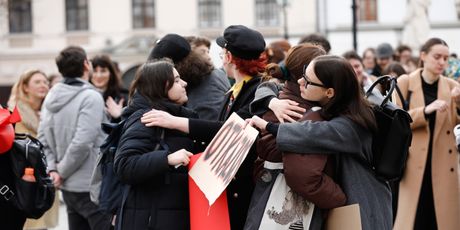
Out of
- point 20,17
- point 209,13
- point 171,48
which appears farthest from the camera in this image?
point 20,17

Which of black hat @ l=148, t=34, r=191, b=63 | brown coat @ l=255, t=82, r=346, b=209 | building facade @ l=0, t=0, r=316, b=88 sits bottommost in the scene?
brown coat @ l=255, t=82, r=346, b=209

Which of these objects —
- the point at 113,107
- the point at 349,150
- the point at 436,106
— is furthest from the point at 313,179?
the point at 113,107

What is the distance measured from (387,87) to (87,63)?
10.3 ft

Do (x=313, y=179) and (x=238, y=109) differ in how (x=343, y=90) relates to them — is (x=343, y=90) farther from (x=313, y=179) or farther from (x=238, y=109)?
(x=238, y=109)

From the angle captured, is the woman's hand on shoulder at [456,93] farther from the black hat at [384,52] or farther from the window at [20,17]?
the window at [20,17]

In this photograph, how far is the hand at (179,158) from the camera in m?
4.48

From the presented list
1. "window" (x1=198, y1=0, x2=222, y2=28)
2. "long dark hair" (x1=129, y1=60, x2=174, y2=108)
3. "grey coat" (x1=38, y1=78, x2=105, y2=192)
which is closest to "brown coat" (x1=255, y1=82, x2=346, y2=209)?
"long dark hair" (x1=129, y1=60, x2=174, y2=108)

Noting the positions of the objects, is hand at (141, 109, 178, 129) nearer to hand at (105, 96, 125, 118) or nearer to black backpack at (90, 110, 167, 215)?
black backpack at (90, 110, 167, 215)

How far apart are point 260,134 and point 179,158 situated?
1.57 feet

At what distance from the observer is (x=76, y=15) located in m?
36.9

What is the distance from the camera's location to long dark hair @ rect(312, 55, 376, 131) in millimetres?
4012

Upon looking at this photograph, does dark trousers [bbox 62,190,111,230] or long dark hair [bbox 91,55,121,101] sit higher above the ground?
long dark hair [bbox 91,55,121,101]

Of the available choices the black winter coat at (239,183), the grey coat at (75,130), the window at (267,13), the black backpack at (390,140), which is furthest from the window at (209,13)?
the black backpack at (390,140)

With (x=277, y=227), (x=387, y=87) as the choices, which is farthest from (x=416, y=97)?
(x=277, y=227)
